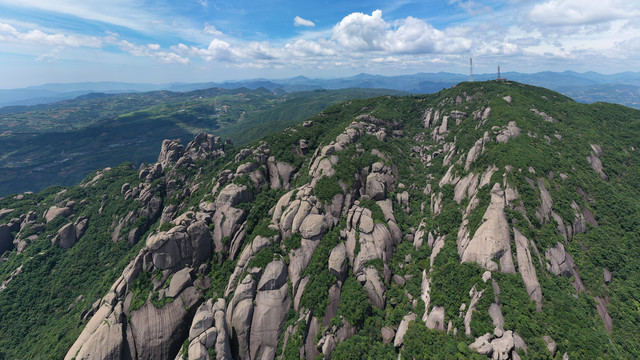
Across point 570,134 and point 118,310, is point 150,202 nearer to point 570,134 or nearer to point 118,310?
point 118,310

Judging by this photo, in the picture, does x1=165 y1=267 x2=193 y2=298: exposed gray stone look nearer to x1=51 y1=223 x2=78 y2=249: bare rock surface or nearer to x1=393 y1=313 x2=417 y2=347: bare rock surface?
x1=393 y1=313 x2=417 y2=347: bare rock surface

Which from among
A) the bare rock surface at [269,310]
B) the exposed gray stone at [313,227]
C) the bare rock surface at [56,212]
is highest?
the exposed gray stone at [313,227]

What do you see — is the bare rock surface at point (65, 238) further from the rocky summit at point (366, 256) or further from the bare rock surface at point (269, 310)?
the bare rock surface at point (269, 310)

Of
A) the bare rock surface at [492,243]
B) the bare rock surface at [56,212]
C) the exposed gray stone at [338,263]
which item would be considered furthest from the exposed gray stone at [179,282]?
the bare rock surface at [56,212]

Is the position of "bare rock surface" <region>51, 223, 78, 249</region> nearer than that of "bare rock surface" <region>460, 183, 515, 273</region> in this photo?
No

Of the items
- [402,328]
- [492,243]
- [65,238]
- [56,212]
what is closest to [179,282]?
[402,328]

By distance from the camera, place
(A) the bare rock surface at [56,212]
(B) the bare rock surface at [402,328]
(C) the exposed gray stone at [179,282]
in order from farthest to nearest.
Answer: (A) the bare rock surface at [56,212] → (C) the exposed gray stone at [179,282] → (B) the bare rock surface at [402,328]

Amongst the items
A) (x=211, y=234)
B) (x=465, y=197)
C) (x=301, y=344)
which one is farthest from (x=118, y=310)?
(x=465, y=197)

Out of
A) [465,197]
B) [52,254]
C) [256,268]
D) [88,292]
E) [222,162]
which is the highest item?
[222,162]

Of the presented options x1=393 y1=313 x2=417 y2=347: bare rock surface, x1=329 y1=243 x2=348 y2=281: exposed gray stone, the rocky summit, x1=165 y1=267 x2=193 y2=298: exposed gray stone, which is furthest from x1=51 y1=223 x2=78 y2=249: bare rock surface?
x1=393 y1=313 x2=417 y2=347: bare rock surface
